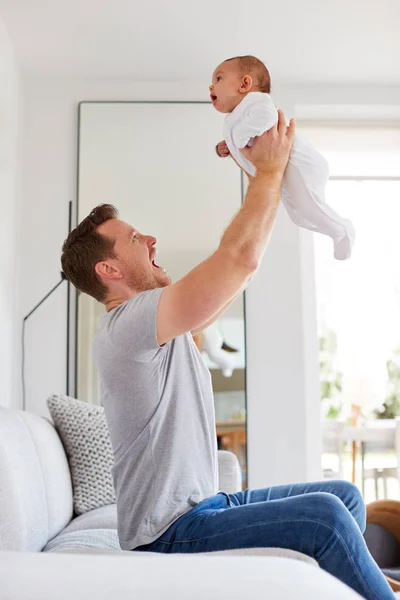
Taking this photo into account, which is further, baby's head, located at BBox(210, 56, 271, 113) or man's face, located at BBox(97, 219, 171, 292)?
baby's head, located at BBox(210, 56, 271, 113)

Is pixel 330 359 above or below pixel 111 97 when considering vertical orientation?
below

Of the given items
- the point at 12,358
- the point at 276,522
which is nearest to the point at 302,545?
the point at 276,522

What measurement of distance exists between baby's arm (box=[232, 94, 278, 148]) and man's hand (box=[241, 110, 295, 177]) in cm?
2

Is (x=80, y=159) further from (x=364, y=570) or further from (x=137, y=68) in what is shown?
(x=364, y=570)

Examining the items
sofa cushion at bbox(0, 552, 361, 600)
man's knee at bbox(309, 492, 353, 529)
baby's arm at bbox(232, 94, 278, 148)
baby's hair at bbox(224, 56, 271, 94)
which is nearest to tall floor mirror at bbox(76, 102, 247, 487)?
baby's hair at bbox(224, 56, 271, 94)

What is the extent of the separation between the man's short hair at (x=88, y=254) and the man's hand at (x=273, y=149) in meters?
0.41

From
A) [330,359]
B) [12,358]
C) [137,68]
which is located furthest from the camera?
[330,359]

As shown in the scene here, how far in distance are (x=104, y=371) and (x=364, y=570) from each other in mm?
666

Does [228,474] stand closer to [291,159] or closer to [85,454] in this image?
[85,454]

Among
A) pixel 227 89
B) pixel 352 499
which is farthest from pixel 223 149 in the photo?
pixel 352 499

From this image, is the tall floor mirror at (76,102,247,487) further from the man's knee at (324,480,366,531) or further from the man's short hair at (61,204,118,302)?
the man's knee at (324,480,366,531)

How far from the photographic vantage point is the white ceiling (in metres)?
3.20

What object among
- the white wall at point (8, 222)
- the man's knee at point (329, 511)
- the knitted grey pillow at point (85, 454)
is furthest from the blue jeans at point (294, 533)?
the white wall at point (8, 222)

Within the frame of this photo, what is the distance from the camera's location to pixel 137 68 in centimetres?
382
